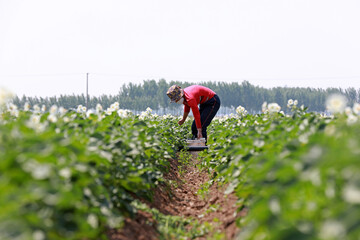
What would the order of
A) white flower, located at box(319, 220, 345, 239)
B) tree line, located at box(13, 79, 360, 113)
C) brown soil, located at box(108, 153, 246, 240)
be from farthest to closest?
1. tree line, located at box(13, 79, 360, 113)
2. brown soil, located at box(108, 153, 246, 240)
3. white flower, located at box(319, 220, 345, 239)

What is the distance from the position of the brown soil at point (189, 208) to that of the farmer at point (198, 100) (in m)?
1.82

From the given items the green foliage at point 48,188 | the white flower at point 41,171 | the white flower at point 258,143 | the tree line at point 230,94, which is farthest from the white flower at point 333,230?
the tree line at point 230,94

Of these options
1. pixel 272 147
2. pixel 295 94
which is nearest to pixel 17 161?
pixel 272 147

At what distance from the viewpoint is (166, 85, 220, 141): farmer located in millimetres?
8539

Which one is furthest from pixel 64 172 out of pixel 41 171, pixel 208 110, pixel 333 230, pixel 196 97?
pixel 208 110

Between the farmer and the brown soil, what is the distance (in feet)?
5.97

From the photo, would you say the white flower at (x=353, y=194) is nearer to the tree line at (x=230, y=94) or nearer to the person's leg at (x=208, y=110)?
the person's leg at (x=208, y=110)

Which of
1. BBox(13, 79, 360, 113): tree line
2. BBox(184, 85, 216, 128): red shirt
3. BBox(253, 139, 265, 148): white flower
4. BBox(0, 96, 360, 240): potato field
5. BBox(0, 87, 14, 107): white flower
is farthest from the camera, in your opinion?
BBox(13, 79, 360, 113): tree line

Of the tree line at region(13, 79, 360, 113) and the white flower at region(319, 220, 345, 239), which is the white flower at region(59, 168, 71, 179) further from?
the tree line at region(13, 79, 360, 113)

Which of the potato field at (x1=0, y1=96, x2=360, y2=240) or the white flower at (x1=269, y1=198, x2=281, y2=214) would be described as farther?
the white flower at (x1=269, y1=198, x2=281, y2=214)

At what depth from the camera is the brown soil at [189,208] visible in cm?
325

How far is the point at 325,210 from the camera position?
5.57ft

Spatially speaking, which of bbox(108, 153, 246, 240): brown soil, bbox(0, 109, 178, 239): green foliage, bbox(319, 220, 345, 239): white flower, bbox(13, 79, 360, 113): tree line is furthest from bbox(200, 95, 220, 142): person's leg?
bbox(13, 79, 360, 113): tree line

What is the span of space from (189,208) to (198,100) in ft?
14.5
